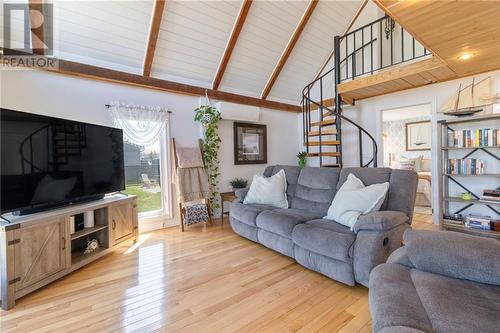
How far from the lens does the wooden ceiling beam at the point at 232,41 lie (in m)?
3.58

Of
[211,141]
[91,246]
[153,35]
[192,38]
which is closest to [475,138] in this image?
[211,141]

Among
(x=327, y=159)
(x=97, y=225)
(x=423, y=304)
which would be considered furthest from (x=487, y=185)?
(x=97, y=225)

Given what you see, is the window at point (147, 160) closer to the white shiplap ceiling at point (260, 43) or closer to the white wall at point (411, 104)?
the white shiplap ceiling at point (260, 43)

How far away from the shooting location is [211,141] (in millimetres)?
4312

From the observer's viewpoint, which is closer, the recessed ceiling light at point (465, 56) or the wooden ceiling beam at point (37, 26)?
the wooden ceiling beam at point (37, 26)

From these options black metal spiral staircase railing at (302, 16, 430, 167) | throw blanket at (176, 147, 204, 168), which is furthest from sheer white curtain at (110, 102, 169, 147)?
black metal spiral staircase railing at (302, 16, 430, 167)

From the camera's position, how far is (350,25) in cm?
488

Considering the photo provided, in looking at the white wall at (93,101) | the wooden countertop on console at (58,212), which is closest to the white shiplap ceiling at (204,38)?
the white wall at (93,101)

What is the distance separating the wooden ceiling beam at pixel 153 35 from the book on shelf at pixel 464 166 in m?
4.58

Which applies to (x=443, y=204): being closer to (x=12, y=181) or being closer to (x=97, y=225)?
(x=97, y=225)

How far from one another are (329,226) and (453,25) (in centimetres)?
213

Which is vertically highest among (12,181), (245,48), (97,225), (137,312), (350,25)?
(350,25)

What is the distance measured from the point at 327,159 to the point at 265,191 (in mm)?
2739

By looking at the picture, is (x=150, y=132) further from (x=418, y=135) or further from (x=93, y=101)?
(x=418, y=135)
